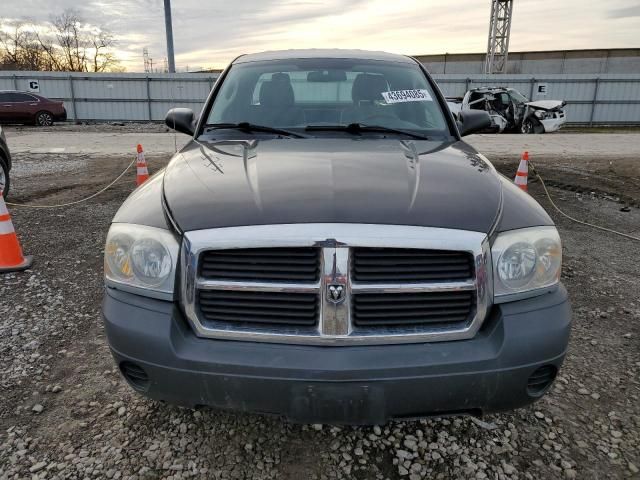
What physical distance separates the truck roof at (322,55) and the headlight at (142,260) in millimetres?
2101

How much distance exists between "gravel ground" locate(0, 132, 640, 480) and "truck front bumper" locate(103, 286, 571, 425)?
477 mm

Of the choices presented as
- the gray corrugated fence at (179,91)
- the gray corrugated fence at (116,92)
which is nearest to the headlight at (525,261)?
the gray corrugated fence at (179,91)

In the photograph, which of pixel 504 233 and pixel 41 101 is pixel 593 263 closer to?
pixel 504 233

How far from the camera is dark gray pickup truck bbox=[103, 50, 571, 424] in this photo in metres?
1.69

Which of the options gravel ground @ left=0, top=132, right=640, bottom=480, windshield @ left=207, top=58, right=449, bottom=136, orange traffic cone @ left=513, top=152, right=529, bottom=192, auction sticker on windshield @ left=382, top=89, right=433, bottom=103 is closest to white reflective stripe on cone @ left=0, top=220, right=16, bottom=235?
gravel ground @ left=0, top=132, right=640, bottom=480

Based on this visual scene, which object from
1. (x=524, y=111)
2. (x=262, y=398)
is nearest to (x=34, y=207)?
(x=262, y=398)

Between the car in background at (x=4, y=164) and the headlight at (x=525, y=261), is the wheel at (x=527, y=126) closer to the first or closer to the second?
the car in background at (x=4, y=164)

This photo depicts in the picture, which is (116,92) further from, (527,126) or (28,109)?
(527,126)

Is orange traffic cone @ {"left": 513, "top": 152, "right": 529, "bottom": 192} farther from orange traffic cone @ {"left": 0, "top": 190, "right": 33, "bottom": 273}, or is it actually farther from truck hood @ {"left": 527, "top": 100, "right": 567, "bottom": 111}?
truck hood @ {"left": 527, "top": 100, "right": 567, "bottom": 111}

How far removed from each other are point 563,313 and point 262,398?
46.5 inches

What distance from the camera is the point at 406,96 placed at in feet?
10.4

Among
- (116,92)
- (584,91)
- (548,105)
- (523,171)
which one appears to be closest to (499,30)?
(584,91)

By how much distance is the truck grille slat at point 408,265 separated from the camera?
1.72 meters

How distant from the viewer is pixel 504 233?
1.85 meters
